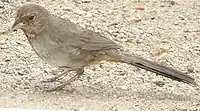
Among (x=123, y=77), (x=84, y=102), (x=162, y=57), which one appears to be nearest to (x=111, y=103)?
(x=84, y=102)

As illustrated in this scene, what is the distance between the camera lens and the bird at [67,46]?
6285 millimetres

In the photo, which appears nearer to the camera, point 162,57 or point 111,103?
point 111,103

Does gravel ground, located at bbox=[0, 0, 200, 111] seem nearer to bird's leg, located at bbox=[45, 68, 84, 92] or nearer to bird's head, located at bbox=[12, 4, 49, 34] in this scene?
bird's leg, located at bbox=[45, 68, 84, 92]

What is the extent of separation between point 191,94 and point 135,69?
0.78 m

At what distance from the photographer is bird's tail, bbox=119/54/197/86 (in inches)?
262

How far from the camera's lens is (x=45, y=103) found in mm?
6238

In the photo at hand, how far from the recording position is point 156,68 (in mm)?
6715

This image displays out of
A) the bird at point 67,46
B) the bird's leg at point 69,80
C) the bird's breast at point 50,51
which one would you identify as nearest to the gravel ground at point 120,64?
the bird's leg at point 69,80

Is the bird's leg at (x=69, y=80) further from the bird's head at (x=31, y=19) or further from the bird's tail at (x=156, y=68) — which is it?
the bird's head at (x=31, y=19)

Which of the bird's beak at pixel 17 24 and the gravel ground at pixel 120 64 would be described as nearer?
the bird's beak at pixel 17 24

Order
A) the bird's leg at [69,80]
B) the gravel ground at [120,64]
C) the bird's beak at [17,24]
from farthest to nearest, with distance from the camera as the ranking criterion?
the bird's leg at [69,80]
the gravel ground at [120,64]
the bird's beak at [17,24]

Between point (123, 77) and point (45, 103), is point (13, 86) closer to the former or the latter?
point (45, 103)

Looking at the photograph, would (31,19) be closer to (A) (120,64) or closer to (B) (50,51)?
(B) (50,51)

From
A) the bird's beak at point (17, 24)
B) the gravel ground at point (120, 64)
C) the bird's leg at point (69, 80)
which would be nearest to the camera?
the bird's beak at point (17, 24)
